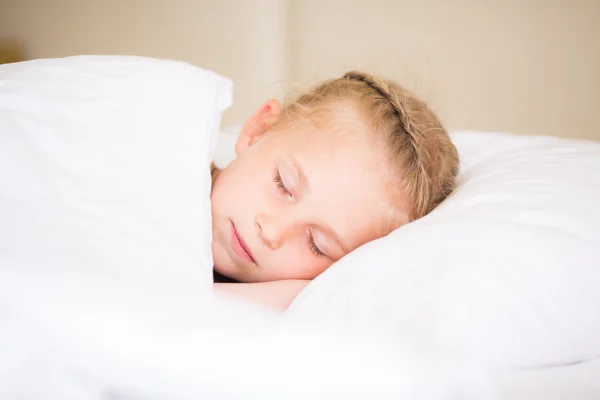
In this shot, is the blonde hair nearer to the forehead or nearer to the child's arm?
→ the forehead

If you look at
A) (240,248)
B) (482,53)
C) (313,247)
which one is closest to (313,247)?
(313,247)

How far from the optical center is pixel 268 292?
63cm

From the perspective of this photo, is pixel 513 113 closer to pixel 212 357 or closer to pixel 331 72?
pixel 331 72

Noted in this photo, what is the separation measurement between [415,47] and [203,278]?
1.13 meters

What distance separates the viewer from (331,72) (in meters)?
1.54

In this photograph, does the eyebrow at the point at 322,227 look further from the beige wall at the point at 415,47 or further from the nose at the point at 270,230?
the beige wall at the point at 415,47

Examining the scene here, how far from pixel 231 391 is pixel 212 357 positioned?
2cm

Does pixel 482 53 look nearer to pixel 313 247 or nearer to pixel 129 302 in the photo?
pixel 313 247

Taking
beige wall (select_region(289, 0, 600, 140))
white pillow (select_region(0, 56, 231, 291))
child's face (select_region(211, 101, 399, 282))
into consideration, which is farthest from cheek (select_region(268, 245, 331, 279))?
beige wall (select_region(289, 0, 600, 140))

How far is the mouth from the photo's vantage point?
70 centimetres

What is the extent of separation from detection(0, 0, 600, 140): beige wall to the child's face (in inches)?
30.6

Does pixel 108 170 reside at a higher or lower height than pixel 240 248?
higher

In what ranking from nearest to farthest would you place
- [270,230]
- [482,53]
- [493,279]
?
Result: [493,279] < [270,230] < [482,53]

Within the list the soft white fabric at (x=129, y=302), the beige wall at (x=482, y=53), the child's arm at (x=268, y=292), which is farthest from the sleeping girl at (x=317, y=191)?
the beige wall at (x=482, y=53)
